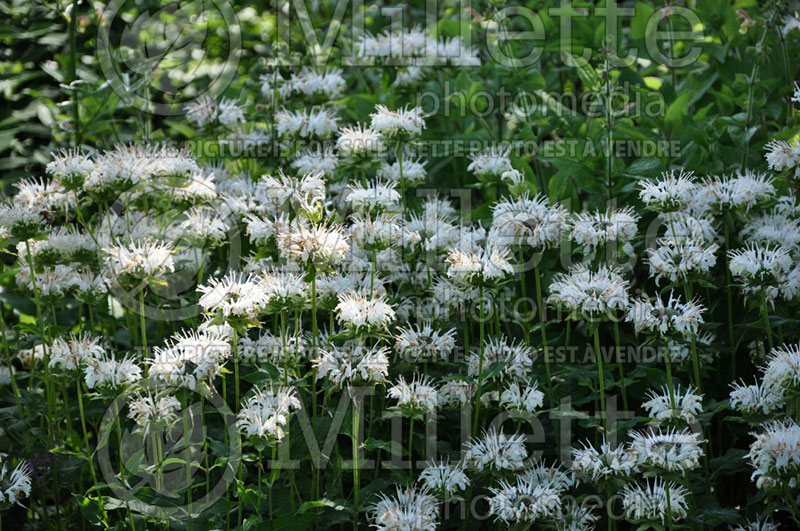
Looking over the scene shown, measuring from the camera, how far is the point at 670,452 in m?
1.91

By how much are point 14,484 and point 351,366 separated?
0.95 metres

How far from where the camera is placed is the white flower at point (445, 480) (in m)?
2.07

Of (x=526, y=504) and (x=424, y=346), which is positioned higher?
(x=424, y=346)

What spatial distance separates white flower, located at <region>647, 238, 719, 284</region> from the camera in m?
2.20

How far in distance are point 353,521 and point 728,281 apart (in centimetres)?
133

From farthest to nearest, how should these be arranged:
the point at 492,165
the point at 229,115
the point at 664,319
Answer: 1. the point at 229,115
2. the point at 492,165
3. the point at 664,319

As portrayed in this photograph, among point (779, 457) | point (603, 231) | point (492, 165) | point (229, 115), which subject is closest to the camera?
point (779, 457)

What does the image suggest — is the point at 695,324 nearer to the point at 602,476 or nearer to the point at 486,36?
the point at 602,476

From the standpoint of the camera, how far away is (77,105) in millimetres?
3104

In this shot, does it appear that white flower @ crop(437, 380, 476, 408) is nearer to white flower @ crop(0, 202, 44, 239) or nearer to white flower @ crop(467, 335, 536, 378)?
white flower @ crop(467, 335, 536, 378)

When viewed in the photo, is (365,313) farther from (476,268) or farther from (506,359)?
(506,359)

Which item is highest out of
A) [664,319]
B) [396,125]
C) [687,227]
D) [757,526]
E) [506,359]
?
[396,125]

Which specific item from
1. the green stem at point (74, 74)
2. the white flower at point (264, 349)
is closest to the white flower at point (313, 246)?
the white flower at point (264, 349)

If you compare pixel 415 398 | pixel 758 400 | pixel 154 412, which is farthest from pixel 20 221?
pixel 758 400
